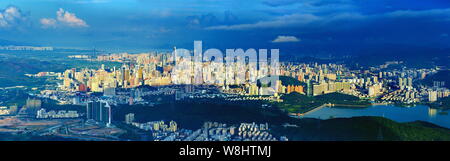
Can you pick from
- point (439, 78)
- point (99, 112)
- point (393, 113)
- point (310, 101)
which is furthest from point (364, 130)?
point (99, 112)

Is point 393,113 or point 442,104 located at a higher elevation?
point 442,104

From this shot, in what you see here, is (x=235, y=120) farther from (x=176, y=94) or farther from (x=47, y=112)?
(x=47, y=112)

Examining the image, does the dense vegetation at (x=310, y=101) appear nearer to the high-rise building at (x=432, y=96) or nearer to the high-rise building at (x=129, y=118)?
the high-rise building at (x=432, y=96)

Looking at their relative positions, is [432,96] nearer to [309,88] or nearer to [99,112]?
[309,88]

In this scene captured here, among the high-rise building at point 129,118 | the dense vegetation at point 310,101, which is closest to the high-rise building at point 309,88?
the dense vegetation at point 310,101

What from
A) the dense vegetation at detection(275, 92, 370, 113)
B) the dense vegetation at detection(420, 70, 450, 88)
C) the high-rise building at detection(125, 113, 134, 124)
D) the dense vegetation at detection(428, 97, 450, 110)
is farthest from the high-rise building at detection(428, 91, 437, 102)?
the high-rise building at detection(125, 113, 134, 124)

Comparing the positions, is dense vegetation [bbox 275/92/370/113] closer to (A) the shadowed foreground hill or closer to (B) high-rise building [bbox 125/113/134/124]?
Result: (A) the shadowed foreground hill
